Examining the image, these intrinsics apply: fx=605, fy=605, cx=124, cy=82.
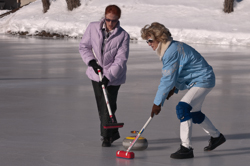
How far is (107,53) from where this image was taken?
6.65 metres

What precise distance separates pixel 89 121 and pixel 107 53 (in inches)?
68.5

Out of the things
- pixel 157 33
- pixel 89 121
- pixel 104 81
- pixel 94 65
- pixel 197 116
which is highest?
pixel 157 33

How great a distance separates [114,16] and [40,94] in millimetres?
4521

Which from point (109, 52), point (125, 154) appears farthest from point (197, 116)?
point (109, 52)

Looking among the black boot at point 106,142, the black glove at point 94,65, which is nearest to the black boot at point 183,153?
the black boot at point 106,142

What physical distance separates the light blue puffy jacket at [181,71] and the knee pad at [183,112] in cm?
17

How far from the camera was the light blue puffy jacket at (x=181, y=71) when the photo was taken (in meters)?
5.75

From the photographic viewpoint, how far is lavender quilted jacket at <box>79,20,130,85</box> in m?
6.61

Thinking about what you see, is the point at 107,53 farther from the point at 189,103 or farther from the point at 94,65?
the point at 189,103

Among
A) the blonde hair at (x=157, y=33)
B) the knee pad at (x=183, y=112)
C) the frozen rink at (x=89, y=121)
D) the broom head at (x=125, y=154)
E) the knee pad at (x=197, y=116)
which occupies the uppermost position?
the blonde hair at (x=157, y=33)

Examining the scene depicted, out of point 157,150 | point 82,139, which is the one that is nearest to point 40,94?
point 82,139

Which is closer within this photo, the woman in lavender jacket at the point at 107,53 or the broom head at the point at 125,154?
the broom head at the point at 125,154

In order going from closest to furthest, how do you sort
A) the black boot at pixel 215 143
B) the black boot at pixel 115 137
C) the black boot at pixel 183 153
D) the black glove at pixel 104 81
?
1. the black boot at pixel 183 153
2. the black boot at pixel 215 143
3. the black glove at pixel 104 81
4. the black boot at pixel 115 137

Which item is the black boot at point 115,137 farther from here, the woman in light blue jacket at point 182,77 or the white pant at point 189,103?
the white pant at point 189,103
